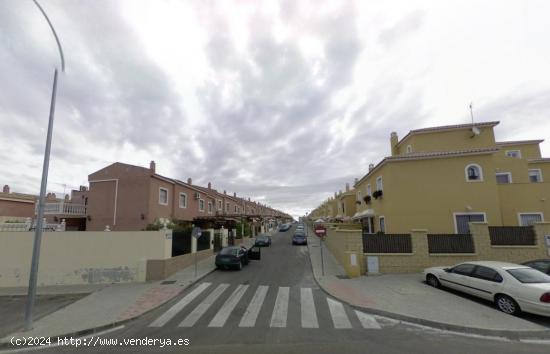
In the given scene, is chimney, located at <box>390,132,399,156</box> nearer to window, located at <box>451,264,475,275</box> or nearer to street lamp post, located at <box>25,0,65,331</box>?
window, located at <box>451,264,475,275</box>

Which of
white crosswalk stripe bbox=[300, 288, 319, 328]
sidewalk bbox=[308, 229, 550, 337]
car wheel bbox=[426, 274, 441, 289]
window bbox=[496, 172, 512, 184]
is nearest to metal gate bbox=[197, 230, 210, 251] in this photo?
sidewalk bbox=[308, 229, 550, 337]

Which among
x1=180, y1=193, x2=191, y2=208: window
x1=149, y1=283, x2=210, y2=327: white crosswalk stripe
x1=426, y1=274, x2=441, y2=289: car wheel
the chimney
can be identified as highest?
the chimney

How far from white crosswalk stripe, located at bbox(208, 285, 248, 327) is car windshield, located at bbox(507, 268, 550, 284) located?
30.7ft

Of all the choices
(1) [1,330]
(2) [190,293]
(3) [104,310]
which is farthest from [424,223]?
(1) [1,330]

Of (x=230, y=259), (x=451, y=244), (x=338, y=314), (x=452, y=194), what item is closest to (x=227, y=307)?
(x=338, y=314)

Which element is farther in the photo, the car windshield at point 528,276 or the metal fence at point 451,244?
the metal fence at point 451,244

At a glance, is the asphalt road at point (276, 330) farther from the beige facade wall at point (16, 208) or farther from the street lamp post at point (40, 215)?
the beige facade wall at point (16, 208)

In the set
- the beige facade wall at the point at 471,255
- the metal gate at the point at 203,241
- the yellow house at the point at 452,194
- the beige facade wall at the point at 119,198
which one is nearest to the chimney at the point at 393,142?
the yellow house at the point at 452,194

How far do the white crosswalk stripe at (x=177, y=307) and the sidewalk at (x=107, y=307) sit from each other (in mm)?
551

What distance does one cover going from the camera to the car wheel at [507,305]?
7829 mm

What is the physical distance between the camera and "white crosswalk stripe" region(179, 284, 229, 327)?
7.57 meters

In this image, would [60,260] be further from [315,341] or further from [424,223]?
[424,223]

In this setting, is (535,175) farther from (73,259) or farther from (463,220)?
(73,259)

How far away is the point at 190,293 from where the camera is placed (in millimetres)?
10766
